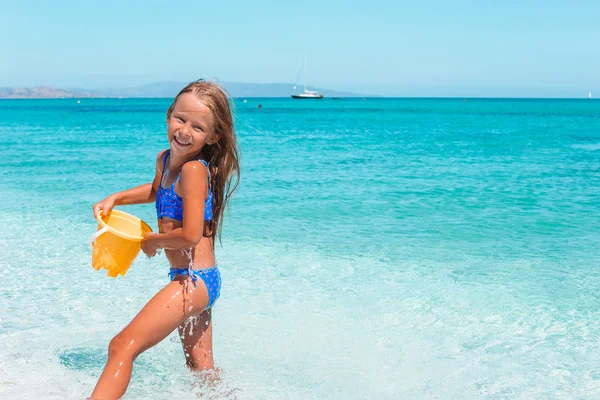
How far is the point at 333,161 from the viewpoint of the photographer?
16234mm

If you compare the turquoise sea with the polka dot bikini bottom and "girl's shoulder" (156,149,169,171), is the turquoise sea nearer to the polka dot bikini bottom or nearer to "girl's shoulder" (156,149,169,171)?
"girl's shoulder" (156,149,169,171)

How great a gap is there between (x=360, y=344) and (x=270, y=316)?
0.81 meters

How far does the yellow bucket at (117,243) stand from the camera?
2785 mm

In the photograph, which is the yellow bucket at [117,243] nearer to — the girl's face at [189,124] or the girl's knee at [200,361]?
the girl's face at [189,124]

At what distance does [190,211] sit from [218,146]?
42cm

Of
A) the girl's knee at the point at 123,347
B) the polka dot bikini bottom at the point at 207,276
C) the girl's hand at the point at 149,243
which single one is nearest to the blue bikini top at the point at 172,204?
the girl's hand at the point at 149,243

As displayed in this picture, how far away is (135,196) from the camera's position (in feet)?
10.2

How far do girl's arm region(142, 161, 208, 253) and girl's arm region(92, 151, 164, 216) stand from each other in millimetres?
367

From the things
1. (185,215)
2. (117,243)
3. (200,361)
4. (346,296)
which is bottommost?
(346,296)

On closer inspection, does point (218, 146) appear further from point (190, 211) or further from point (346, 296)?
point (346, 296)

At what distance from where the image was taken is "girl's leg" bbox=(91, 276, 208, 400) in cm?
262

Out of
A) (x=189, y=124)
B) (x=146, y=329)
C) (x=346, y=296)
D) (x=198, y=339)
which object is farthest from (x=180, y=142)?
(x=346, y=296)

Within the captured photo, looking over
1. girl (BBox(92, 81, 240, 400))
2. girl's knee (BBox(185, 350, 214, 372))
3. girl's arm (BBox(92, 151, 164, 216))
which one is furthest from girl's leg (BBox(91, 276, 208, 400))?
girl's arm (BBox(92, 151, 164, 216))

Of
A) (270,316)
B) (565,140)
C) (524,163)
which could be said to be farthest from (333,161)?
(565,140)
